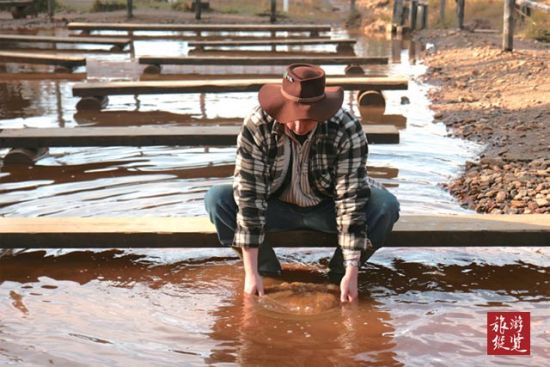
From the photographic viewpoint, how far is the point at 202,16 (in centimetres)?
2180

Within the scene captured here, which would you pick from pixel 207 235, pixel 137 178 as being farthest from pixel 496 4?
pixel 207 235

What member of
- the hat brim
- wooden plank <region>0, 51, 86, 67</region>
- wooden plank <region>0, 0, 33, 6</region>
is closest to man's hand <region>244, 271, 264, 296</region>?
the hat brim

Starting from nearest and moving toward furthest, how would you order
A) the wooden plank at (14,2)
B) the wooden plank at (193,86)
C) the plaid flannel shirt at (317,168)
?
the plaid flannel shirt at (317,168), the wooden plank at (193,86), the wooden plank at (14,2)

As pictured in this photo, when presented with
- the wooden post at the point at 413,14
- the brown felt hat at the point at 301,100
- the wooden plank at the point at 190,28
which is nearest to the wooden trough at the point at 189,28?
the wooden plank at the point at 190,28

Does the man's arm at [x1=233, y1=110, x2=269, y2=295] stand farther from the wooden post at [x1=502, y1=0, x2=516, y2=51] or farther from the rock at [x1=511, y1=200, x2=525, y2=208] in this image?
the wooden post at [x1=502, y1=0, x2=516, y2=51]

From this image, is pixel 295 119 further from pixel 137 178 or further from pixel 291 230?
pixel 137 178

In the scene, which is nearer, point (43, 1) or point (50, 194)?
point (50, 194)

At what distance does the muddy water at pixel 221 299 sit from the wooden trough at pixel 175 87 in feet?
9.44

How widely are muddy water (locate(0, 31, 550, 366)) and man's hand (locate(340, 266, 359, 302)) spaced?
47 mm

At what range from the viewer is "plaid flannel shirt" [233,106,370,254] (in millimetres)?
3779

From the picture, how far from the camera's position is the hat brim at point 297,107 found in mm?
3541

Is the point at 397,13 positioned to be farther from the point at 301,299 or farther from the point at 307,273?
the point at 301,299

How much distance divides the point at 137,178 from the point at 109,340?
2.75 metres

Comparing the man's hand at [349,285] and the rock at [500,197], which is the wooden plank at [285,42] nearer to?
the rock at [500,197]
